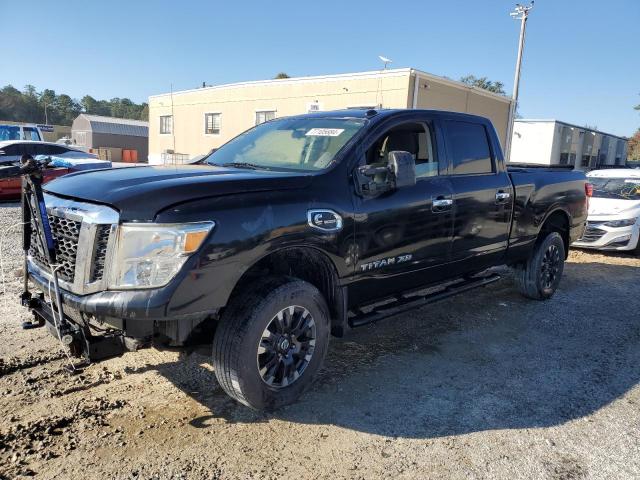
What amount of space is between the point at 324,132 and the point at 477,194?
165cm

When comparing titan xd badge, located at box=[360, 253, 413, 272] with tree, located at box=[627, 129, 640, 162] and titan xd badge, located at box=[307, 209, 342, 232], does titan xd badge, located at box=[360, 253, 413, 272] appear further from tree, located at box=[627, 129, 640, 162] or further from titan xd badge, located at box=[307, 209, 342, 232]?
tree, located at box=[627, 129, 640, 162]

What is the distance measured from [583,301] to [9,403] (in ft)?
20.4

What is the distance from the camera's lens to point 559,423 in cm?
340

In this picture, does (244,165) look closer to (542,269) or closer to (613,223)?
(542,269)

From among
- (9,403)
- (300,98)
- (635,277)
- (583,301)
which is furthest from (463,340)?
(300,98)

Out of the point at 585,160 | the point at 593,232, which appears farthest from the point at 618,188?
the point at 585,160

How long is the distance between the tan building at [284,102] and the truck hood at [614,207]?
24.1 feet

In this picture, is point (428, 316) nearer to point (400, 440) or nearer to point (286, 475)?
point (400, 440)

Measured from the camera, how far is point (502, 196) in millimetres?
5129

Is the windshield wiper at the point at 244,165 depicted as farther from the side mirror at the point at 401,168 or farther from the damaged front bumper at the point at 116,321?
the damaged front bumper at the point at 116,321

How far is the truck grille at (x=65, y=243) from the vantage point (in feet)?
9.71

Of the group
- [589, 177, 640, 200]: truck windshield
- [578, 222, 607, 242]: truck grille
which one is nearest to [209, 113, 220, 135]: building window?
[589, 177, 640, 200]: truck windshield

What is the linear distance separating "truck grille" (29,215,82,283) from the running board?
1.94 meters

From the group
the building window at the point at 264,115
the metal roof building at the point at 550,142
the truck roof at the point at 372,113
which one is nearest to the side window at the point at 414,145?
the truck roof at the point at 372,113
